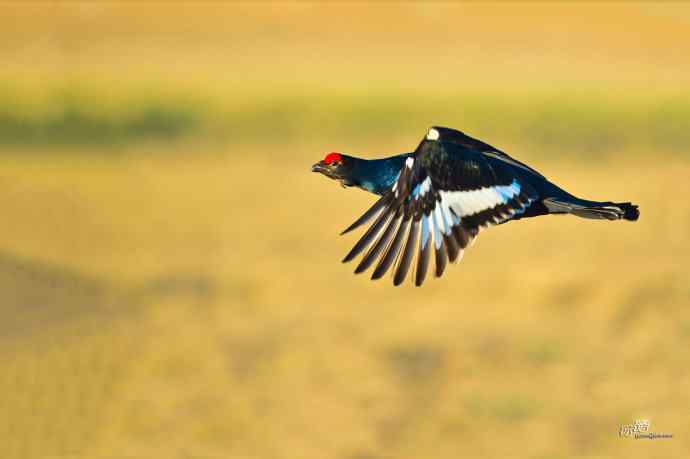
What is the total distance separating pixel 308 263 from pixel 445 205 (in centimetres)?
1169

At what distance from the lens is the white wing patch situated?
10.7 meters

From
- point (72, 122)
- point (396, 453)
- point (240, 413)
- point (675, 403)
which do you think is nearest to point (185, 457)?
point (240, 413)

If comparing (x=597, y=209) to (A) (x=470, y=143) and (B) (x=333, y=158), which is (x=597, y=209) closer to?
(A) (x=470, y=143)

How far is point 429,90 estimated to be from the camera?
3484 centimetres

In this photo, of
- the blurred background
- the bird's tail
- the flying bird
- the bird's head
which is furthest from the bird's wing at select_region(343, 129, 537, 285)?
the blurred background

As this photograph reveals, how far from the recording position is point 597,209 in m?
11.4

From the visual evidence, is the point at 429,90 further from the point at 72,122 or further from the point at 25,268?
the point at 25,268

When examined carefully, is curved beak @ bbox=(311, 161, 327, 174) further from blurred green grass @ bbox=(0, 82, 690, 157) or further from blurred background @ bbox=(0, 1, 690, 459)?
blurred green grass @ bbox=(0, 82, 690, 157)

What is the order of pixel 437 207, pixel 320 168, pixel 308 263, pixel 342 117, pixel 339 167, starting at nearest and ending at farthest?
pixel 437 207
pixel 339 167
pixel 320 168
pixel 308 263
pixel 342 117

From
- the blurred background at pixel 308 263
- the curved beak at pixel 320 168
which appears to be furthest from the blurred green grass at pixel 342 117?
the curved beak at pixel 320 168

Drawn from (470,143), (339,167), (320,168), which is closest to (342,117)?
(320,168)

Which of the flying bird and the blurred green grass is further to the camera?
the blurred green grass

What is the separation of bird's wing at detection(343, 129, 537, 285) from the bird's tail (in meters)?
0.44

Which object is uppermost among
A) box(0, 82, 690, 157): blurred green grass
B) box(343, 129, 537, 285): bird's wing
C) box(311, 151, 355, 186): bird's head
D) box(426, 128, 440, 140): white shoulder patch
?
box(0, 82, 690, 157): blurred green grass
